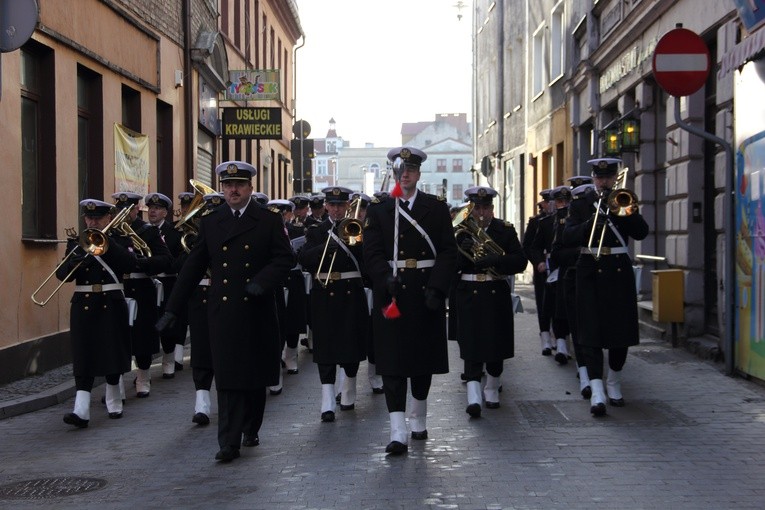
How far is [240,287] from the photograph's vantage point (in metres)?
7.91

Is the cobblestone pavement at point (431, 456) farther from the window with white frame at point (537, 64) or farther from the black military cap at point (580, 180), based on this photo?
the window with white frame at point (537, 64)

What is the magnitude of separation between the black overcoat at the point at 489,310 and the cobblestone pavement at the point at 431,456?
53cm

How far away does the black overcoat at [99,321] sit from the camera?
9.62m

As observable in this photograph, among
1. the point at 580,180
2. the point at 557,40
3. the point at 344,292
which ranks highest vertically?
the point at 557,40

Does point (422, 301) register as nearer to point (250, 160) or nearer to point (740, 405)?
point (740, 405)

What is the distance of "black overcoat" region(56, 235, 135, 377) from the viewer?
962cm

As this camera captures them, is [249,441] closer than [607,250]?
Yes

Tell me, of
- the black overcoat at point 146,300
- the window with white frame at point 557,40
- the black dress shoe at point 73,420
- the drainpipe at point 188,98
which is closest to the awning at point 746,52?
the black overcoat at point 146,300

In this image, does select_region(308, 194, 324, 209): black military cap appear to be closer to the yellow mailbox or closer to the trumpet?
the yellow mailbox

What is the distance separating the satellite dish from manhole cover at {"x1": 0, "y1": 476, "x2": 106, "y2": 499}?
3.80 m

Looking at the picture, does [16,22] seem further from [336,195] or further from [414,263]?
[414,263]

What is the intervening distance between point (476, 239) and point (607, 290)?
1.14 meters

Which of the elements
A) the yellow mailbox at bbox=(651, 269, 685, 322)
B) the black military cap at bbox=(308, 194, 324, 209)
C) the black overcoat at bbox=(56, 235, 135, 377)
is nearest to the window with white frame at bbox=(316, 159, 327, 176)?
the black military cap at bbox=(308, 194, 324, 209)

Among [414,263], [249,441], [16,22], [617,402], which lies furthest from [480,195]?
[16,22]
